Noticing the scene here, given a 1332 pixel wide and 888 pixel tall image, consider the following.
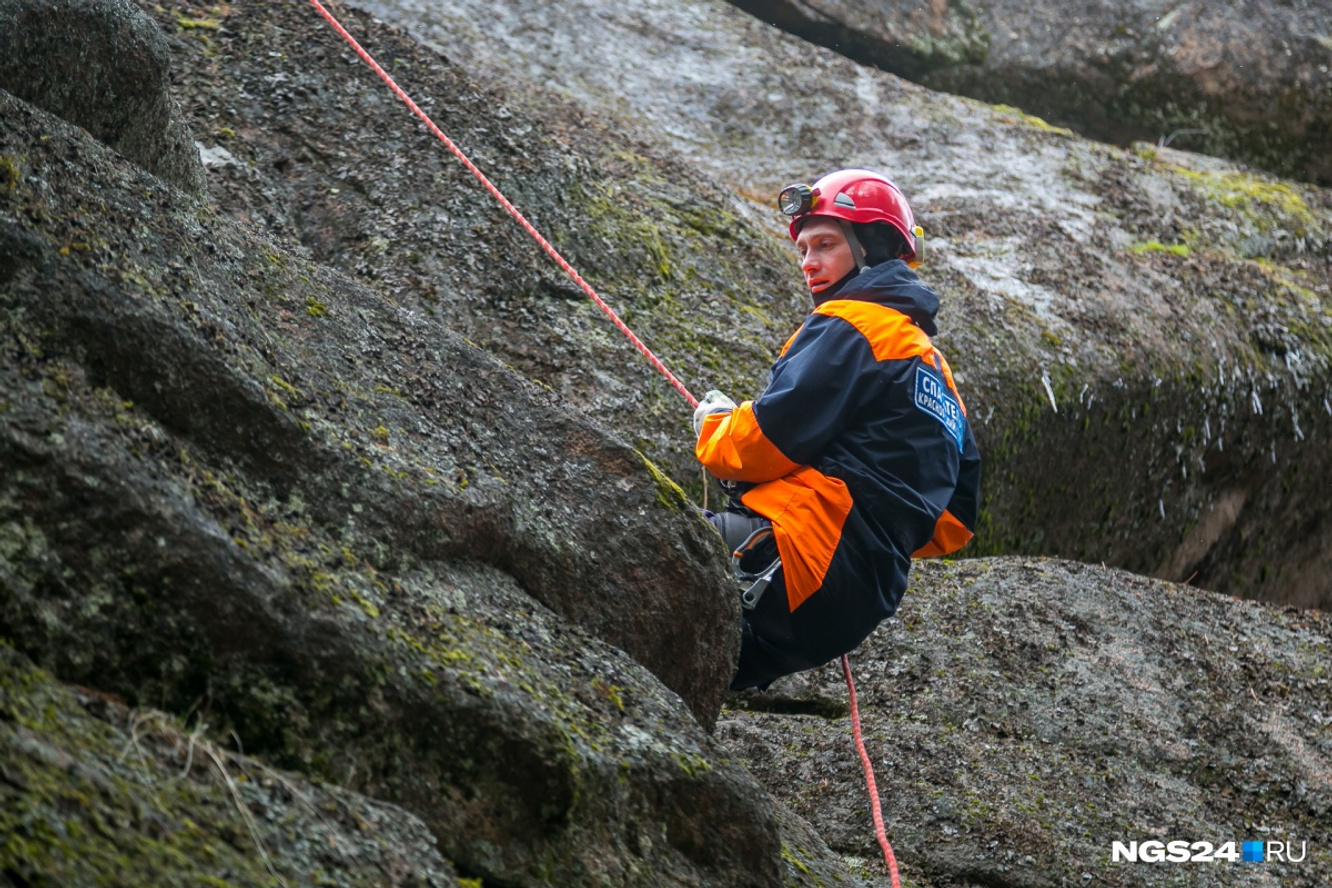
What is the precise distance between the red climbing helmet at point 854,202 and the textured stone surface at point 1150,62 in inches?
449

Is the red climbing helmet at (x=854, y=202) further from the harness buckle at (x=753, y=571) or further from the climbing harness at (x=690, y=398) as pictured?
the harness buckle at (x=753, y=571)

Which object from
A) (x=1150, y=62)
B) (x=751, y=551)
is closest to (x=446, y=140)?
(x=751, y=551)

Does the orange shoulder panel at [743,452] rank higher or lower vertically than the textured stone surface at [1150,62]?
lower

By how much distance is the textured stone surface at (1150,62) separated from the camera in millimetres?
16875

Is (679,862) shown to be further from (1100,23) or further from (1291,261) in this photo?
(1100,23)

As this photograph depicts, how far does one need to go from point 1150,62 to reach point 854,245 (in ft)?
43.2

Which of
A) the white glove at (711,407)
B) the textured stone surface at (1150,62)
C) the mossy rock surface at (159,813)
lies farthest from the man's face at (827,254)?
the textured stone surface at (1150,62)

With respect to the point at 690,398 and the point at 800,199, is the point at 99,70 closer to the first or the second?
the point at 690,398

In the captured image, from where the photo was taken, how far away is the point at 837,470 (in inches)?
209

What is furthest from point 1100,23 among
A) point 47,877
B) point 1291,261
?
point 47,877

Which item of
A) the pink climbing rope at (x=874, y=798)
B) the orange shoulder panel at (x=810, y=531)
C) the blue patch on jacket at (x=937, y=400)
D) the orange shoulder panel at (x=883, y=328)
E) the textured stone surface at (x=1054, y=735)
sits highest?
the orange shoulder panel at (x=883, y=328)

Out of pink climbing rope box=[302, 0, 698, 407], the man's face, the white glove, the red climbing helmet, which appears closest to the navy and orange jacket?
the white glove

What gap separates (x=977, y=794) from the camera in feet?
19.5

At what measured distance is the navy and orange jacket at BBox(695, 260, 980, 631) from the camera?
5230 mm
